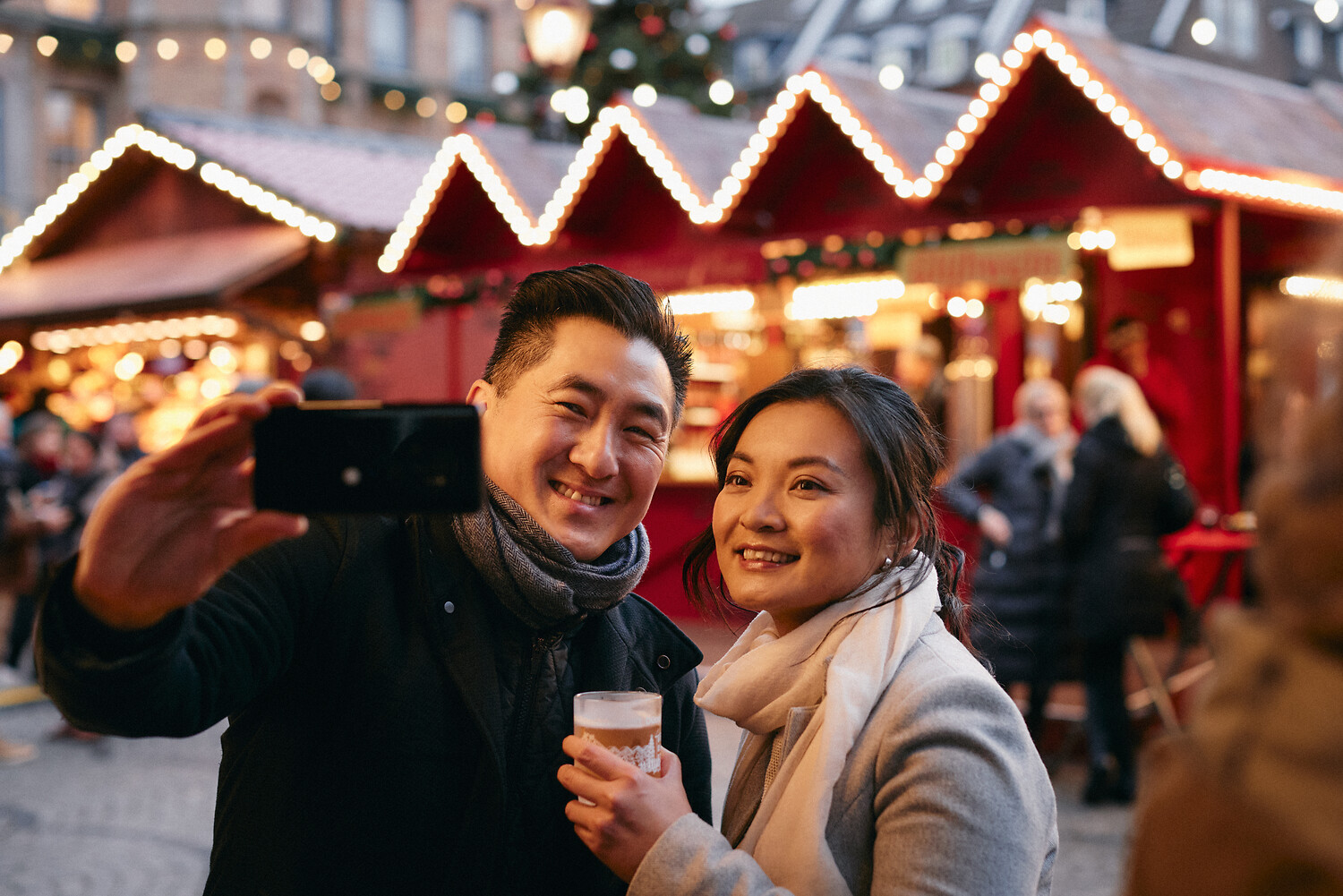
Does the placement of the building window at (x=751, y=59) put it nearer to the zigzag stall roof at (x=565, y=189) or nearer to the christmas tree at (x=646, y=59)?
the christmas tree at (x=646, y=59)

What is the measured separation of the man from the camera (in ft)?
5.25

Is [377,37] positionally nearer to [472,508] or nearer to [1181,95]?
[1181,95]

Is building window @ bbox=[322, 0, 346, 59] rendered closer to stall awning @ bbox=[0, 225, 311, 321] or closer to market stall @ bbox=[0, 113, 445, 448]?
market stall @ bbox=[0, 113, 445, 448]

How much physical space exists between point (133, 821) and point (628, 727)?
4880mm

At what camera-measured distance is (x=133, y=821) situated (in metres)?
5.57

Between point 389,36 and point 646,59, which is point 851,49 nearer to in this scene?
point 389,36

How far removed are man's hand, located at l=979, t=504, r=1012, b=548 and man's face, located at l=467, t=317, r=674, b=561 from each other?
14.8 ft

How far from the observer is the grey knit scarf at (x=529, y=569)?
1.78m

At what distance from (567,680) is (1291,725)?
1.33 metres

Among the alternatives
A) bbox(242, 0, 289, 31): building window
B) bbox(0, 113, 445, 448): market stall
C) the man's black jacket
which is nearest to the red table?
the man's black jacket

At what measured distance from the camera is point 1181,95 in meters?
8.75

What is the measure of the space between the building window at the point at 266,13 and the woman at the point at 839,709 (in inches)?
1197

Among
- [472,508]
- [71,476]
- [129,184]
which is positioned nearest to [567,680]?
[472,508]

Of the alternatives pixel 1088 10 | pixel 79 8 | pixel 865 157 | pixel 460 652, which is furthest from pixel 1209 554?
pixel 79 8
